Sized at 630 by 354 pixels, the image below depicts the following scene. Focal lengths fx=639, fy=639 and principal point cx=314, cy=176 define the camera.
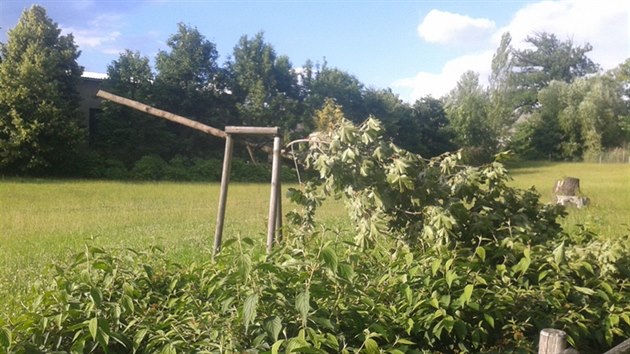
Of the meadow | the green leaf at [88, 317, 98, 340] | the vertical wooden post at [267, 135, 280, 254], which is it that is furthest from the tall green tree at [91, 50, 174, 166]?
the green leaf at [88, 317, 98, 340]

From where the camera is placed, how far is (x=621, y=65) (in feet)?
96.7

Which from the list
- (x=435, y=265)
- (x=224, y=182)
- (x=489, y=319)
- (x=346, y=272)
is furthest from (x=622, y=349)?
(x=224, y=182)

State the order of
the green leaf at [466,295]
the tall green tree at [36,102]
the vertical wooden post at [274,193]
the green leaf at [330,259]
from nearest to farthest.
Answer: the green leaf at [330,259]
the green leaf at [466,295]
the vertical wooden post at [274,193]
the tall green tree at [36,102]

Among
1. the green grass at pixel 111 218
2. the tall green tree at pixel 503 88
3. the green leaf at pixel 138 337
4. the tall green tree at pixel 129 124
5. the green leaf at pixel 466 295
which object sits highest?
the tall green tree at pixel 503 88

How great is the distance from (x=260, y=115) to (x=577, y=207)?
19.6 feet

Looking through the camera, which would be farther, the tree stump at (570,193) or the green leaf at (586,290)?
the tree stump at (570,193)

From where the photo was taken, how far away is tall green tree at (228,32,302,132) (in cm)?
1229

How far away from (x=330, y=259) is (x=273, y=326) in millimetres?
306

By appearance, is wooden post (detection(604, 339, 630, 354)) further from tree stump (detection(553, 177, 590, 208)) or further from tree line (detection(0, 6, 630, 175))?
tree stump (detection(553, 177, 590, 208))

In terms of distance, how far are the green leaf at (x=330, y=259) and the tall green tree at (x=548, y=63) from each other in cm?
2988

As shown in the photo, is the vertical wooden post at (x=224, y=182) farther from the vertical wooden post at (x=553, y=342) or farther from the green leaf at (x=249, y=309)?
the vertical wooden post at (x=553, y=342)

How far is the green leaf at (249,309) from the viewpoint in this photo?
74.5 inches

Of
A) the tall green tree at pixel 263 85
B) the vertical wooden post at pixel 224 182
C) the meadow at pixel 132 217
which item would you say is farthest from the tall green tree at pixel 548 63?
the vertical wooden post at pixel 224 182

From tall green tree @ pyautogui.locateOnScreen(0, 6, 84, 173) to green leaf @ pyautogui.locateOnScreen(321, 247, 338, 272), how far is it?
44.1ft
